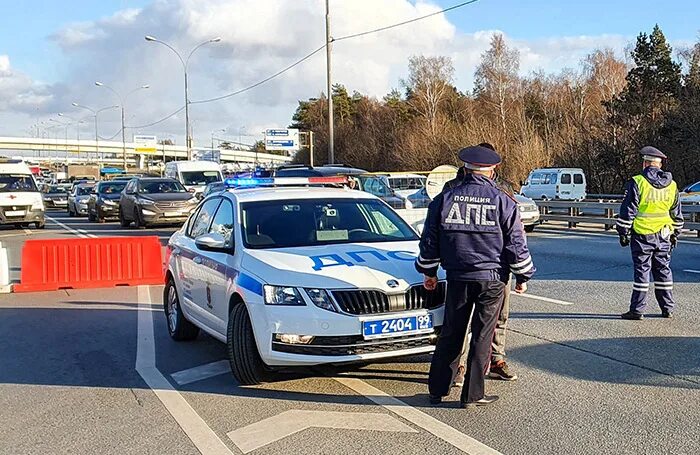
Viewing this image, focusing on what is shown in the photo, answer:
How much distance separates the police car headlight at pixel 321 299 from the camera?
547 centimetres

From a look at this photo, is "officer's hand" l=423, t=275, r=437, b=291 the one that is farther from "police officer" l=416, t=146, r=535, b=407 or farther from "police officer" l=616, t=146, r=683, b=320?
"police officer" l=616, t=146, r=683, b=320

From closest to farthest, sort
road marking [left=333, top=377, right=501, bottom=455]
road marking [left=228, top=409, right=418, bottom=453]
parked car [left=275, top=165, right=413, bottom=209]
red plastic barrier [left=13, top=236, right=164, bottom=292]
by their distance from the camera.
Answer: road marking [left=333, top=377, right=501, bottom=455], road marking [left=228, top=409, right=418, bottom=453], red plastic barrier [left=13, top=236, right=164, bottom=292], parked car [left=275, top=165, right=413, bottom=209]

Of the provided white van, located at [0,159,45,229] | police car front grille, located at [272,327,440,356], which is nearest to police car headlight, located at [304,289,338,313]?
police car front grille, located at [272,327,440,356]

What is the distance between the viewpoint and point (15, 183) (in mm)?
25969

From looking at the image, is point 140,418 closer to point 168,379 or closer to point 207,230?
point 168,379

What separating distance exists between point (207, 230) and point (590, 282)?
612 centimetres

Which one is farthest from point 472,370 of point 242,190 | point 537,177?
point 537,177

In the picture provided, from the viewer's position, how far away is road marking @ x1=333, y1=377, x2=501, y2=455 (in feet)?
14.9

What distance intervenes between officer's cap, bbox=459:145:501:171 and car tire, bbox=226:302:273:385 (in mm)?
2035

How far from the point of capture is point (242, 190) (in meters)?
7.52

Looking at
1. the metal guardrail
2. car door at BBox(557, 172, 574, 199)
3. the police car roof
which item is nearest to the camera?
the police car roof

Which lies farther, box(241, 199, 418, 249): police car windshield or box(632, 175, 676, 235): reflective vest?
box(632, 175, 676, 235): reflective vest

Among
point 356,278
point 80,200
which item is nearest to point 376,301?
point 356,278

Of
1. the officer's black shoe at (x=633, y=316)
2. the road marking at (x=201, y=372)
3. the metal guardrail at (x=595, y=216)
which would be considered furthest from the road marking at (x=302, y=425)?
the metal guardrail at (x=595, y=216)
